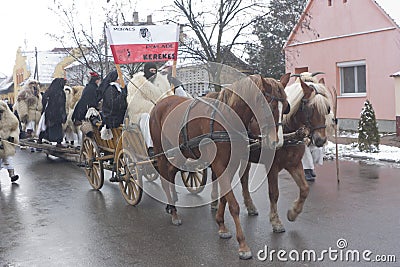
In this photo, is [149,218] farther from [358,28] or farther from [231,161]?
[358,28]

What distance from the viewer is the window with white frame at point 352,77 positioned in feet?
60.2

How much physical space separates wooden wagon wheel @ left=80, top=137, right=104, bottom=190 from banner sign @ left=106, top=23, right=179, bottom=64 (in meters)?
1.80

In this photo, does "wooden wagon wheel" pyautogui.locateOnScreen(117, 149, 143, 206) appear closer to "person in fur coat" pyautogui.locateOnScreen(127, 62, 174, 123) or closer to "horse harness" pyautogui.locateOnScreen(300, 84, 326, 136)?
"person in fur coat" pyautogui.locateOnScreen(127, 62, 174, 123)

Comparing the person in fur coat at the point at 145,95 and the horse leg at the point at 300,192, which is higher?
the person in fur coat at the point at 145,95

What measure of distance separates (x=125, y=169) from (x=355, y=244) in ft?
12.3

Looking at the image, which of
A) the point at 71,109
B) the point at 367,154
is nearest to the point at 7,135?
the point at 71,109

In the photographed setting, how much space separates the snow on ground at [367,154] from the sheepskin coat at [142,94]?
520 centimetres

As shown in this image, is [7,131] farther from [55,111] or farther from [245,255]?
[245,255]

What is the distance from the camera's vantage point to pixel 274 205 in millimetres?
6023

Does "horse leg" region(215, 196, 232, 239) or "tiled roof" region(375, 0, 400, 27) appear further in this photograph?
"tiled roof" region(375, 0, 400, 27)

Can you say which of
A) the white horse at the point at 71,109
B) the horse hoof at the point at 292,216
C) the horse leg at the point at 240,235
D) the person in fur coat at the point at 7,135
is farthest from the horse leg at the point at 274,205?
the white horse at the point at 71,109

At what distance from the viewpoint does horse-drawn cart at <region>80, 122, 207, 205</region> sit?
293 inches

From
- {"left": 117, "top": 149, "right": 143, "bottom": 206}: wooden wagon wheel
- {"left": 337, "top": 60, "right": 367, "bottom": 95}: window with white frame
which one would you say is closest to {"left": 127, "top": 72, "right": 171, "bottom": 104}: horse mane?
{"left": 117, "top": 149, "right": 143, "bottom": 206}: wooden wagon wheel

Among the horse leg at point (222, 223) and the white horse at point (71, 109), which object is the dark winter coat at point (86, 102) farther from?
the horse leg at point (222, 223)
